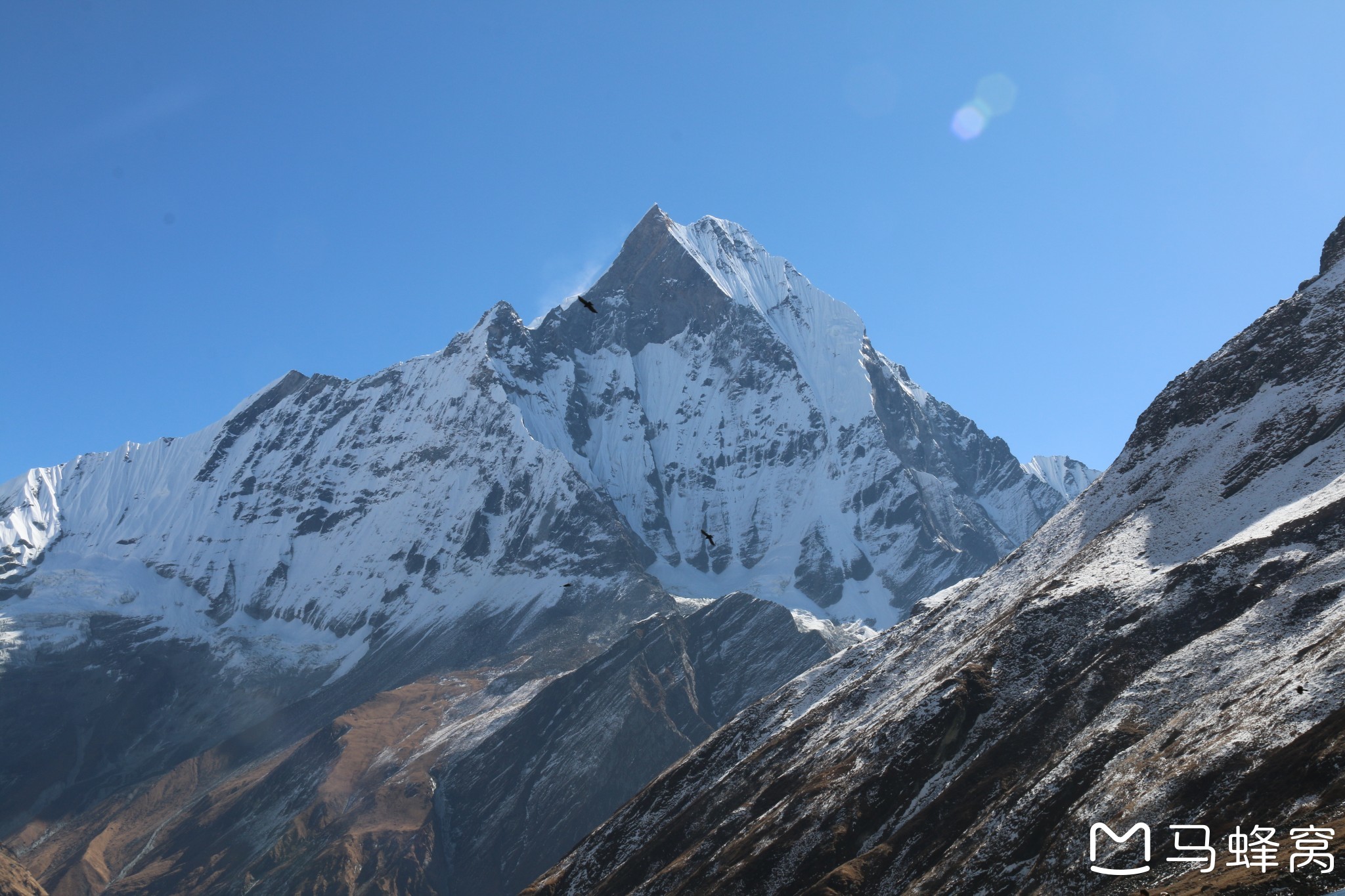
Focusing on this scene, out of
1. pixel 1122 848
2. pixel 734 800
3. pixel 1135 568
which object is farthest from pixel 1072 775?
pixel 734 800

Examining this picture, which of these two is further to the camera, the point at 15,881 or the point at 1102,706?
the point at 15,881

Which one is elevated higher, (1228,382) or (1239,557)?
(1228,382)

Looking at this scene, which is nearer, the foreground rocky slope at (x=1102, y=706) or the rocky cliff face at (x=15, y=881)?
the foreground rocky slope at (x=1102, y=706)

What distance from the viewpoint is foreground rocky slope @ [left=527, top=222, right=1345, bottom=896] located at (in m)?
58.8

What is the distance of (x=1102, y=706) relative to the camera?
3201 inches

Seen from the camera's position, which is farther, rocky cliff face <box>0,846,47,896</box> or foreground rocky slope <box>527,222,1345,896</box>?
rocky cliff face <box>0,846,47,896</box>

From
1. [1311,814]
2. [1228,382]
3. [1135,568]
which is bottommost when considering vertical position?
[1311,814]

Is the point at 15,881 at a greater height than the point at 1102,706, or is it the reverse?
the point at 15,881

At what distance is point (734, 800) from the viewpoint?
10775 centimetres

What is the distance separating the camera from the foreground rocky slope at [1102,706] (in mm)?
58750

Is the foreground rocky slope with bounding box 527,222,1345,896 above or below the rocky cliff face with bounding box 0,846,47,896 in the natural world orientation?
below

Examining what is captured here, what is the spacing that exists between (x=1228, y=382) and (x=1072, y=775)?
265 feet

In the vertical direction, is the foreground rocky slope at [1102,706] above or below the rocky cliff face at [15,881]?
below

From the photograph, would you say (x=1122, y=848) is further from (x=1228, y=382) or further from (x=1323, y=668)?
(x=1228, y=382)
